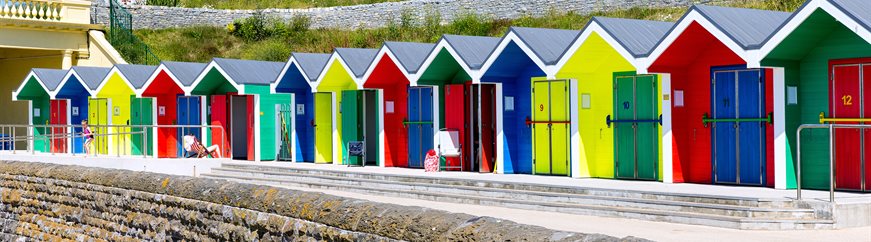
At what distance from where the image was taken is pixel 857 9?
52.8 ft

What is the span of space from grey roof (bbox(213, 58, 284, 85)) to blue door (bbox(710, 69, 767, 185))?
41.4 feet

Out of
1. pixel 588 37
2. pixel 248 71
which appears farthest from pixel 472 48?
pixel 248 71

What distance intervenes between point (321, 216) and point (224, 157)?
19132mm

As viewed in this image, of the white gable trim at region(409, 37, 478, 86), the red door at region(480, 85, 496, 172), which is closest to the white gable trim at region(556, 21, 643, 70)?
the white gable trim at region(409, 37, 478, 86)

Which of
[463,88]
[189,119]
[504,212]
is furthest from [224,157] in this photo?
[504,212]

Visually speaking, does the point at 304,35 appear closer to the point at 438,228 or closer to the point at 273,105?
the point at 273,105

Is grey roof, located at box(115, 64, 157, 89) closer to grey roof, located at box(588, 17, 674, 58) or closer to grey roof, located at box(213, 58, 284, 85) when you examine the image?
grey roof, located at box(213, 58, 284, 85)

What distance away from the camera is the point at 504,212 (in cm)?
1634

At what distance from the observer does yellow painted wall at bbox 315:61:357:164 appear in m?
26.7

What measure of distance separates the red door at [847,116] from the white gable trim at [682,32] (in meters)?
1.20

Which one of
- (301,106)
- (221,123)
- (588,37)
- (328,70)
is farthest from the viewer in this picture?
(221,123)

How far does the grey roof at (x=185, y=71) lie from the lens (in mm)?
30047

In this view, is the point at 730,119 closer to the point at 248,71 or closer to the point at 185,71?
the point at 248,71

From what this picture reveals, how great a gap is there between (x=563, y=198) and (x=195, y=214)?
5.30 m
